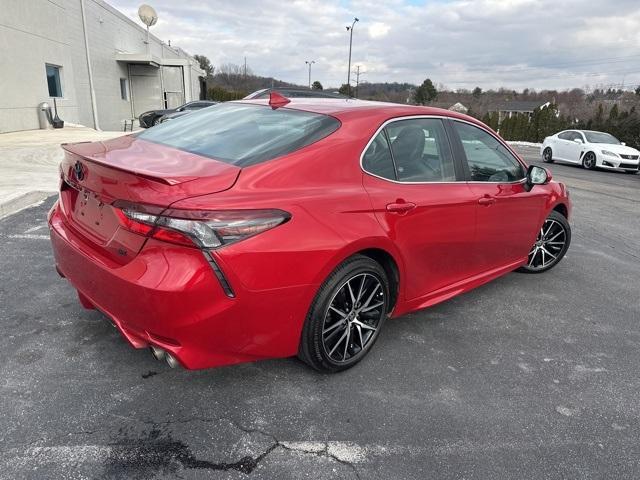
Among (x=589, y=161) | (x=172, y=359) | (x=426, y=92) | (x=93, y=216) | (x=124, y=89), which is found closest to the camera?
(x=172, y=359)

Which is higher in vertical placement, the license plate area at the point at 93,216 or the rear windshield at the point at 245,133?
the rear windshield at the point at 245,133

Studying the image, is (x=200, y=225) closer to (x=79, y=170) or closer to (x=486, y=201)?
(x=79, y=170)

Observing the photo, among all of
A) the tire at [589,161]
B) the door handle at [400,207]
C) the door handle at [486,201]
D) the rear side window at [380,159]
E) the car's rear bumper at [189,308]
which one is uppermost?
the rear side window at [380,159]

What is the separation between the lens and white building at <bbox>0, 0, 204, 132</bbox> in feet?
53.2

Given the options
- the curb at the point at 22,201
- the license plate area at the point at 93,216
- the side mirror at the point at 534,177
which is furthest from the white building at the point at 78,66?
the side mirror at the point at 534,177

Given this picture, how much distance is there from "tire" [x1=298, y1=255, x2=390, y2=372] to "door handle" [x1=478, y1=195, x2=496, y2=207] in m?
1.12

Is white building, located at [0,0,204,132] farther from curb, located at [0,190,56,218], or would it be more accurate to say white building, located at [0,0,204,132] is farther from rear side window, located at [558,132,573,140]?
rear side window, located at [558,132,573,140]

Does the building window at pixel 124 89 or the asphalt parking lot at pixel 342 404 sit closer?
the asphalt parking lot at pixel 342 404

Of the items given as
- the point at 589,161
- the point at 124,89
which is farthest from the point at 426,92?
the point at 589,161

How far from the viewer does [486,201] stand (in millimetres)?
3654

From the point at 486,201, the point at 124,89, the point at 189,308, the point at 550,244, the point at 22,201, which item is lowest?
the point at 22,201

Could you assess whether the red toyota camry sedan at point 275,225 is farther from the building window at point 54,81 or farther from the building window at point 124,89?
the building window at point 124,89

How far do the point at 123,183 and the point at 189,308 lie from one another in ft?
2.34

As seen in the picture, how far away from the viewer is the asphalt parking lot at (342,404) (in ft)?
7.34
